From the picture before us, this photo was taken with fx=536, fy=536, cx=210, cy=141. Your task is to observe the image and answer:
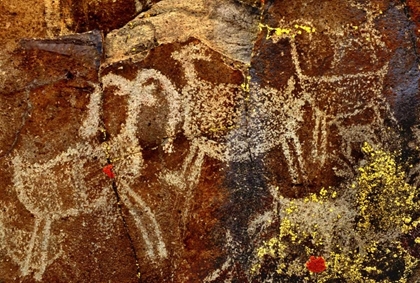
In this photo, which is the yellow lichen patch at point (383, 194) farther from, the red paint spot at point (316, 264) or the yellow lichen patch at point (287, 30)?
the yellow lichen patch at point (287, 30)

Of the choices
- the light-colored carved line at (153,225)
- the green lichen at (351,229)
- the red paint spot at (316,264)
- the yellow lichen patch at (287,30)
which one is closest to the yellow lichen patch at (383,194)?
the green lichen at (351,229)

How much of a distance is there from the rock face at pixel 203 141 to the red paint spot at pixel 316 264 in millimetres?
63

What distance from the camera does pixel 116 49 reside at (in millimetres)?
1853

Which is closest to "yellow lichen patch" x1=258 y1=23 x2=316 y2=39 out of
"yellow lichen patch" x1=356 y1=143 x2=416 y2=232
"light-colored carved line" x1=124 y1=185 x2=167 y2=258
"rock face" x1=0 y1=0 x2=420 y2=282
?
"rock face" x1=0 y1=0 x2=420 y2=282

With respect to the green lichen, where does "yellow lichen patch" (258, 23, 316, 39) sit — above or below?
above

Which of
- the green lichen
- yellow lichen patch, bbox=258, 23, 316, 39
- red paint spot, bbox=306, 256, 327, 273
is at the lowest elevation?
red paint spot, bbox=306, 256, 327, 273

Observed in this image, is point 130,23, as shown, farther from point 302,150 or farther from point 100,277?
point 100,277

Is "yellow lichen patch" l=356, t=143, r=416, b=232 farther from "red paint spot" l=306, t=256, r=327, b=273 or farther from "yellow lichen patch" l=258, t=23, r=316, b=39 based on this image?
"yellow lichen patch" l=258, t=23, r=316, b=39

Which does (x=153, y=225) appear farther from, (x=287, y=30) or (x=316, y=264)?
(x=287, y=30)

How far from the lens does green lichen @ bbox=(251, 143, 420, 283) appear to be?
5.95ft

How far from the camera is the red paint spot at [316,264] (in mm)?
1851

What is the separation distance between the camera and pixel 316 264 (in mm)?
1854

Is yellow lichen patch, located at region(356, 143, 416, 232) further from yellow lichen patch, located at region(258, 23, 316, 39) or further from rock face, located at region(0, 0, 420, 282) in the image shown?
yellow lichen patch, located at region(258, 23, 316, 39)

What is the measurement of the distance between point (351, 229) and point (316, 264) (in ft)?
0.56
